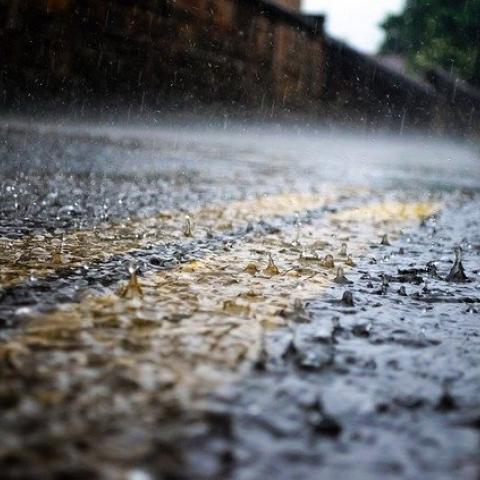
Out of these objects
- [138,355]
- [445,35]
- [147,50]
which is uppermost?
[445,35]

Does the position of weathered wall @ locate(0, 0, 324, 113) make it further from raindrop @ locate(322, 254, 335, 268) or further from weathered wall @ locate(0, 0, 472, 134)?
raindrop @ locate(322, 254, 335, 268)

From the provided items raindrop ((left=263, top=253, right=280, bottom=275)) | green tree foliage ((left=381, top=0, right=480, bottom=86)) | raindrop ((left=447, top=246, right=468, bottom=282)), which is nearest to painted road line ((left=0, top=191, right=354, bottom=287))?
raindrop ((left=263, top=253, right=280, bottom=275))

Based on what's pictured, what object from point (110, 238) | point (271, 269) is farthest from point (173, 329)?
point (110, 238)

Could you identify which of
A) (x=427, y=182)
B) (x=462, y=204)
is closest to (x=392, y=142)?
(x=427, y=182)

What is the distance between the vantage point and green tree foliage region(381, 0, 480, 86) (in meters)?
31.1

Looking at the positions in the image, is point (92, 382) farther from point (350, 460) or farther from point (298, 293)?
point (298, 293)

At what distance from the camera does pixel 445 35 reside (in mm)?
33000

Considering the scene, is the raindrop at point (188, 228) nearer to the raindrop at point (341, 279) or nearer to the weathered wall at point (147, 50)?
the raindrop at point (341, 279)

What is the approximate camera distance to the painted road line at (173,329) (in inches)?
27.7

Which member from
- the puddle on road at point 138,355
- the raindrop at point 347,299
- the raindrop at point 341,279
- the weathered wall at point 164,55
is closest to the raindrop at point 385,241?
the puddle on road at point 138,355

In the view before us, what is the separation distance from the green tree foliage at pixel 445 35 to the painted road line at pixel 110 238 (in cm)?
3084

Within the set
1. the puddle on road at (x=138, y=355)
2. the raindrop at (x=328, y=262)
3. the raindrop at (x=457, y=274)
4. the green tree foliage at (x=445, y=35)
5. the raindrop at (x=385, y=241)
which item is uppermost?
the green tree foliage at (x=445, y=35)

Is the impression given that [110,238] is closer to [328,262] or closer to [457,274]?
[328,262]

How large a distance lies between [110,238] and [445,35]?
116ft
